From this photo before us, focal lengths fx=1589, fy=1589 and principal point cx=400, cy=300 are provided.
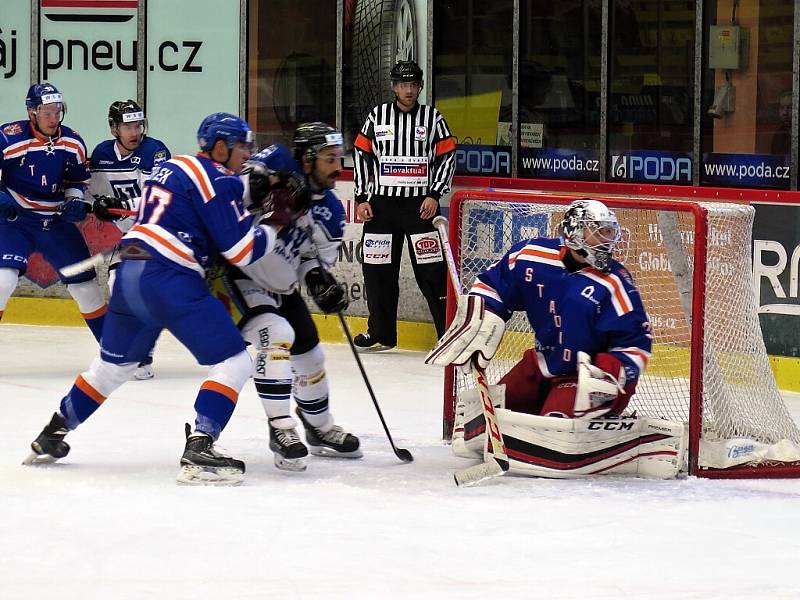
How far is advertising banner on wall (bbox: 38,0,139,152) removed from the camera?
352 inches

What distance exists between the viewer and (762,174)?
713 centimetres

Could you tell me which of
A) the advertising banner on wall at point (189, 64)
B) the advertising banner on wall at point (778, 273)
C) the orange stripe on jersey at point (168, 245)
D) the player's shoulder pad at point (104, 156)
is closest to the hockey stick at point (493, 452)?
the orange stripe on jersey at point (168, 245)

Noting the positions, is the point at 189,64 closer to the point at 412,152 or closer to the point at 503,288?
the point at 412,152

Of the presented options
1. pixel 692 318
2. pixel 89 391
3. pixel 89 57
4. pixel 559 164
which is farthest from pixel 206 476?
pixel 89 57

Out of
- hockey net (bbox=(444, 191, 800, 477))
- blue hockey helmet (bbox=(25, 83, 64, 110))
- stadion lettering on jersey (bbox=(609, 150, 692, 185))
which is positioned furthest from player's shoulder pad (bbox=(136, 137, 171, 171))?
stadion lettering on jersey (bbox=(609, 150, 692, 185))

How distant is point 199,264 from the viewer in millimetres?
4457

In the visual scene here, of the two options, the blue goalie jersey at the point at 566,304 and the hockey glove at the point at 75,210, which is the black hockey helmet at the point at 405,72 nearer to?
the hockey glove at the point at 75,210

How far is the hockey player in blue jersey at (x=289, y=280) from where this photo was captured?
460 centimetres

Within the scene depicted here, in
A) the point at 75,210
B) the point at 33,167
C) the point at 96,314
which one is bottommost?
the point at 96,314

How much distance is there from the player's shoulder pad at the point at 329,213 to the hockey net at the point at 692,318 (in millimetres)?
688

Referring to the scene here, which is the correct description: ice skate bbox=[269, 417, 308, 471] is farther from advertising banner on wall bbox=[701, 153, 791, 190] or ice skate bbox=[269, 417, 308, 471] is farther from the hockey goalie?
advertising banner on wall bbox=[701, 153, 791, 190]

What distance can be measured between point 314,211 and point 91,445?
1133 millimetres

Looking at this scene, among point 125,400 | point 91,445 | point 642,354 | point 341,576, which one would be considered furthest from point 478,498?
point 125,400

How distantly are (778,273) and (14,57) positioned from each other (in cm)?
469
